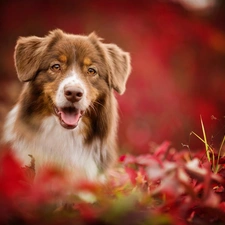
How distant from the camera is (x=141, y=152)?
21.2ft

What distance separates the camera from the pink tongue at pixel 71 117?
3.40 m

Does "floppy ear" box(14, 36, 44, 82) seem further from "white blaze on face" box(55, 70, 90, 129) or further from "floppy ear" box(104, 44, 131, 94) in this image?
"floppy ear" box(104, 44, 131, 94)

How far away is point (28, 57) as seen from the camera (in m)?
3.66

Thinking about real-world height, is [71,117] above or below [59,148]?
above

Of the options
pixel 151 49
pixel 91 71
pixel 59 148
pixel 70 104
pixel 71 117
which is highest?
pixel 151 49

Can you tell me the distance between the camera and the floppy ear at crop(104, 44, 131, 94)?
152 inches

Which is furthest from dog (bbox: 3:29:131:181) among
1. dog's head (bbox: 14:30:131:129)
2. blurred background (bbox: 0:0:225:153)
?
blurred background (bbox: 0:0:225:153)

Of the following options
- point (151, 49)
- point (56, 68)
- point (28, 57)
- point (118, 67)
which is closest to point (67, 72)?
point (56, 68)

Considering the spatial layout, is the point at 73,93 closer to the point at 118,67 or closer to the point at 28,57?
the point at 28,57

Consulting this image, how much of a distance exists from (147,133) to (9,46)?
2.54m

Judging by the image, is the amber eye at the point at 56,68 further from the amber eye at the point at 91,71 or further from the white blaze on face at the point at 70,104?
the amber eye at the point at 91,71

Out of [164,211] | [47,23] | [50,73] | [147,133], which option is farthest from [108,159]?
[47,23]

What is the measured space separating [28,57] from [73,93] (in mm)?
730

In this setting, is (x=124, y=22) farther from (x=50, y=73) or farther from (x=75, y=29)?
(x=50, y=73)
